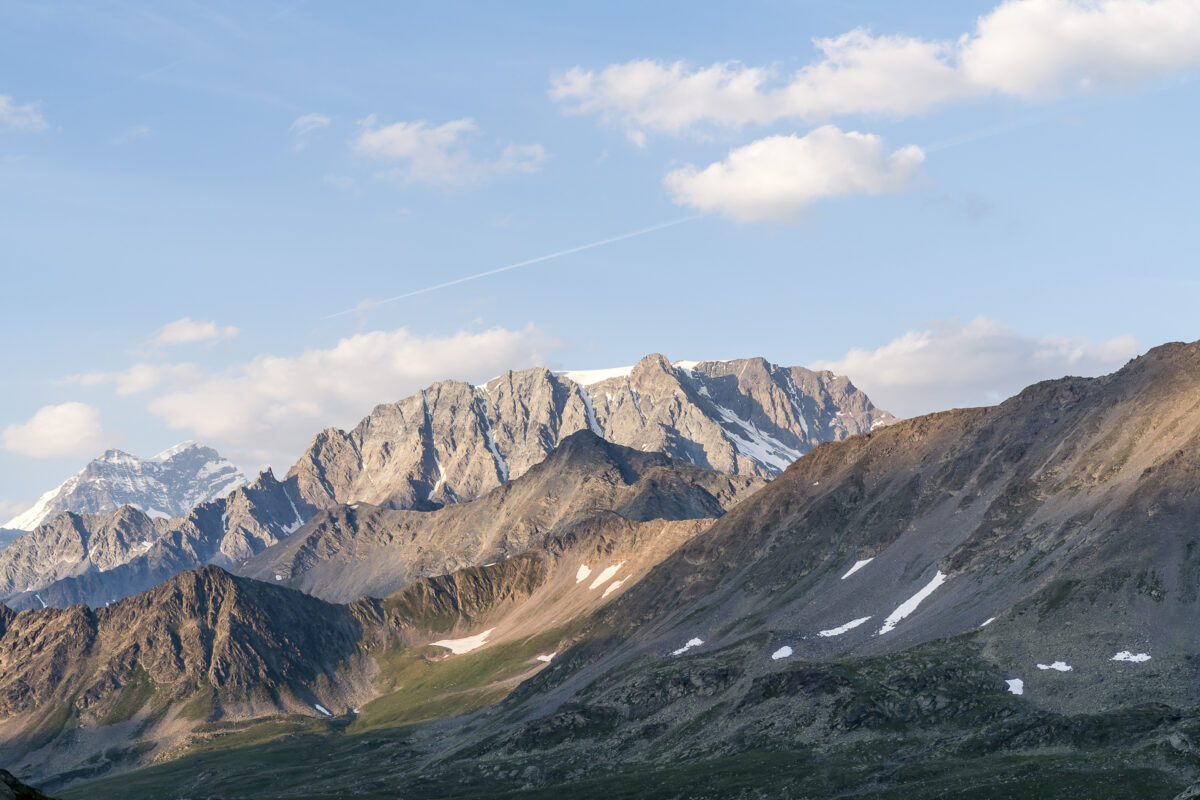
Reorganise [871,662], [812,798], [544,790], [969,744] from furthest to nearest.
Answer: [871,662]
[544,790]
[969,744]
[812,798]

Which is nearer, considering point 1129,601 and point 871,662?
point 1129,601

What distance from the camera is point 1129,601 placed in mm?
176625

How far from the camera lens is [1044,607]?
18362 cm

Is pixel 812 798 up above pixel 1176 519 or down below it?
below

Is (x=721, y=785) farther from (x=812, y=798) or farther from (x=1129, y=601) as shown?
(x=1129, y=601)

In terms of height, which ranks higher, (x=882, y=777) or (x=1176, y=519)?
(x=1176, y=519)

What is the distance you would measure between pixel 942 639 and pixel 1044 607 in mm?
16032

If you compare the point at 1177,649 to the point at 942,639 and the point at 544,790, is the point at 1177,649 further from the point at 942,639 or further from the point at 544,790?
the point at 544,790

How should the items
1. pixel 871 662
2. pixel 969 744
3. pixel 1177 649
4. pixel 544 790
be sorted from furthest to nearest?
pixel 871 662, pixel 544 790, pixel 1177 649, pixel 969 744

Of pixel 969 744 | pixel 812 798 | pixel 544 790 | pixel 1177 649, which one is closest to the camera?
pixel 812 798

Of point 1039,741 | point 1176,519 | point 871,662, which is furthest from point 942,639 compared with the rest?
point 1039,741

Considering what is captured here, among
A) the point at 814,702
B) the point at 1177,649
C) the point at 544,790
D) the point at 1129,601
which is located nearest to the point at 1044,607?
the point at 1129,601

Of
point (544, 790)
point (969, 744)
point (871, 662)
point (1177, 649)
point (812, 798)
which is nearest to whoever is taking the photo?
point (812, 798)

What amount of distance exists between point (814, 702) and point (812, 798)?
44190 millimetres
